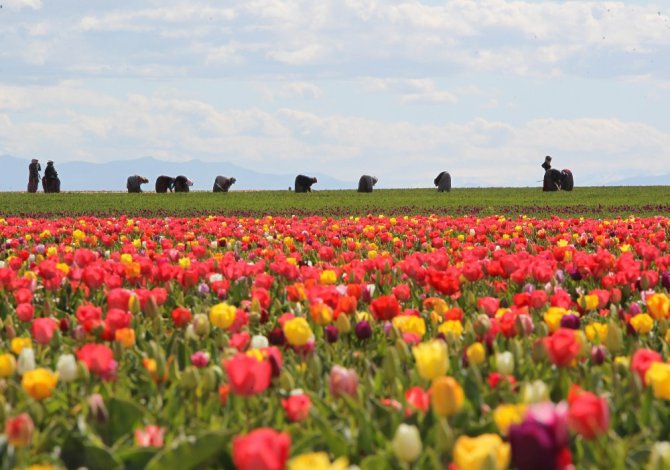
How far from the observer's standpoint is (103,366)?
389 centimetres

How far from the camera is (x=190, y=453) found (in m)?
2.94

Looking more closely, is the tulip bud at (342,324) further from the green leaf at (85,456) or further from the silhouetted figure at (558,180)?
the silhouetted figure at (558,180)

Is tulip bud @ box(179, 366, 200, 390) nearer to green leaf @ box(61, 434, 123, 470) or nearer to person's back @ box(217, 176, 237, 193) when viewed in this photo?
green leaf @ box(61, 434, 123, 470)

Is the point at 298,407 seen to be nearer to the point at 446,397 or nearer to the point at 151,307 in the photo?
the point at 446,397

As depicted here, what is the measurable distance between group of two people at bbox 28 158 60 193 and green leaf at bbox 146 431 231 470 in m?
54.1

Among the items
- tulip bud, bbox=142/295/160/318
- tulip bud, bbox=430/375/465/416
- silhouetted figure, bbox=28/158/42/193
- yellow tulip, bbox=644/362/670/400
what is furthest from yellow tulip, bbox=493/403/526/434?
silhouetted figure, bbox=28/158/42/193

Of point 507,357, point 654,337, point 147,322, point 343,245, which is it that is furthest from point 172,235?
point 507,357

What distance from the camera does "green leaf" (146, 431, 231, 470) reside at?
2.89 m

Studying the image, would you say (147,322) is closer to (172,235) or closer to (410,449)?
(410,449)

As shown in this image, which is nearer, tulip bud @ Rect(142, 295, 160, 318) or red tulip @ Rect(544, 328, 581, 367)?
red tulip @ Rect(544, 328, 581, 367)

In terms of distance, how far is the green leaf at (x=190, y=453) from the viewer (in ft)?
9.50

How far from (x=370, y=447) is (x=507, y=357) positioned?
1.02 meters

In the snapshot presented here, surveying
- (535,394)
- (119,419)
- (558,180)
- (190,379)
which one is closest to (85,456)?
(119,419)

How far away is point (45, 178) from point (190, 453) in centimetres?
5470
